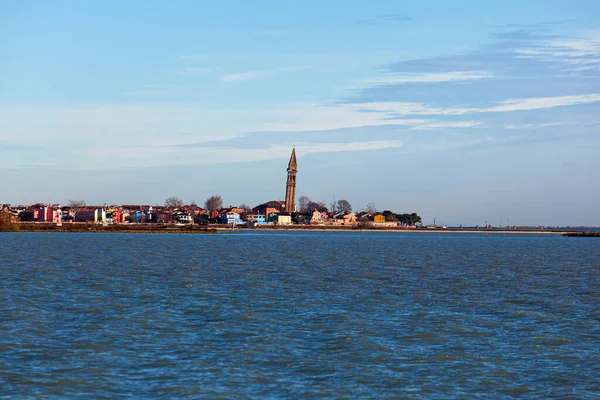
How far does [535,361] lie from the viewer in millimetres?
22547

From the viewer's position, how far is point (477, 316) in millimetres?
32188

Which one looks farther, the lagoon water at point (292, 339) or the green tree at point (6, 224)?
the green tree at point (6, 224)

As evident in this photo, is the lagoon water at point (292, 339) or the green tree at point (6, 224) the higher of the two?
the green tree at point (6, 224)

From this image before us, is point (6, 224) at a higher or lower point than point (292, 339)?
higher

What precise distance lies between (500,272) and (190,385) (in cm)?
4700

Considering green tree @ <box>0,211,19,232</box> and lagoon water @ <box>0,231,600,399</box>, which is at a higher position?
green tree @ <box>0,211,19,232</box>

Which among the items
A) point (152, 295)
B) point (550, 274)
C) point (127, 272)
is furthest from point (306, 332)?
point (550, 274)

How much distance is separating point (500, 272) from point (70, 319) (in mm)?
41415

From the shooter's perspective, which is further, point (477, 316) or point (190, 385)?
point (477, 316)

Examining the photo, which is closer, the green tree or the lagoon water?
the lagoon water

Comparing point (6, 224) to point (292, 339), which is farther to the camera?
point (6, 224)

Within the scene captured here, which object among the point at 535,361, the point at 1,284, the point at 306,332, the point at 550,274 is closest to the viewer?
the point at 535,361

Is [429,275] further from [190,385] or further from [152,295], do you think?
[190,385]

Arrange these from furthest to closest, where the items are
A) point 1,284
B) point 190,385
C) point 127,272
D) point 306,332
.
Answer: point 127,272 < point 1,284 < point 306,332 < point 190,385
